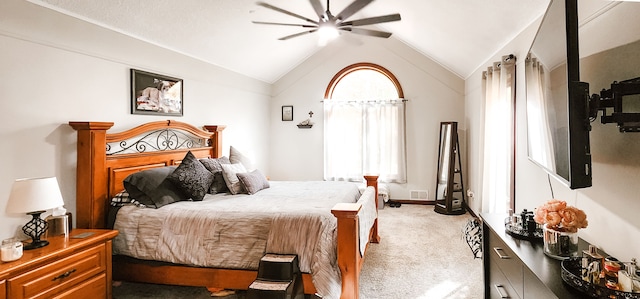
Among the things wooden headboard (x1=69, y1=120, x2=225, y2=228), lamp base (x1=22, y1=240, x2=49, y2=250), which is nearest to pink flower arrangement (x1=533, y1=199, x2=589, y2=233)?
lamp base (x1=22, y1=240, x2=49, y2=250)

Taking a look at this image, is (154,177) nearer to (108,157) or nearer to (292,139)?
(108,157)

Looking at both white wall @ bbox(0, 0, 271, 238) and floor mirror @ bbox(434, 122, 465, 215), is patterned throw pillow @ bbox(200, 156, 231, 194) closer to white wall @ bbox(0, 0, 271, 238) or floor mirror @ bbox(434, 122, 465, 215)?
white wall @ bbox(0, 0, 271, 238)

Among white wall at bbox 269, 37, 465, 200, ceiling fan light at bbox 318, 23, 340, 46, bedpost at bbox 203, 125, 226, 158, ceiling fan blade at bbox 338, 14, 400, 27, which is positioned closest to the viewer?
ceiling fan blade at bbox 338, 14, 400, 27

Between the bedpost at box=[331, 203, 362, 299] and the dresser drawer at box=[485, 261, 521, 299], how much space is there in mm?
873

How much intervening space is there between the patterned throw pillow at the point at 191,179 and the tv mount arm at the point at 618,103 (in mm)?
2915

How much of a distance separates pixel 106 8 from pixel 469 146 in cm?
519

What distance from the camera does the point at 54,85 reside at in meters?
2.53

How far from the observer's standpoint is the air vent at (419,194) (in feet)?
19.2

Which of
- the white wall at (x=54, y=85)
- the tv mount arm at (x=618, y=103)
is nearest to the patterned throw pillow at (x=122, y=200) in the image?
the white wall at (x=54, y=85)

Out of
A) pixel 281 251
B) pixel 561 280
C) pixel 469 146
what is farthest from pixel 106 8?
pixel 469 146

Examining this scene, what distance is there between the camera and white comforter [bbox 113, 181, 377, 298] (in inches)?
91.0

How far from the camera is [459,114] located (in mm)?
5676

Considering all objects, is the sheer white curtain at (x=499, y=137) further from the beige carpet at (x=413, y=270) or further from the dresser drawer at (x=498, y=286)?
the dresser drawer at (x=498, y=286)

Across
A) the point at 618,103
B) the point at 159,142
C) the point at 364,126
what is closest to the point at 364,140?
the point at 364,126
